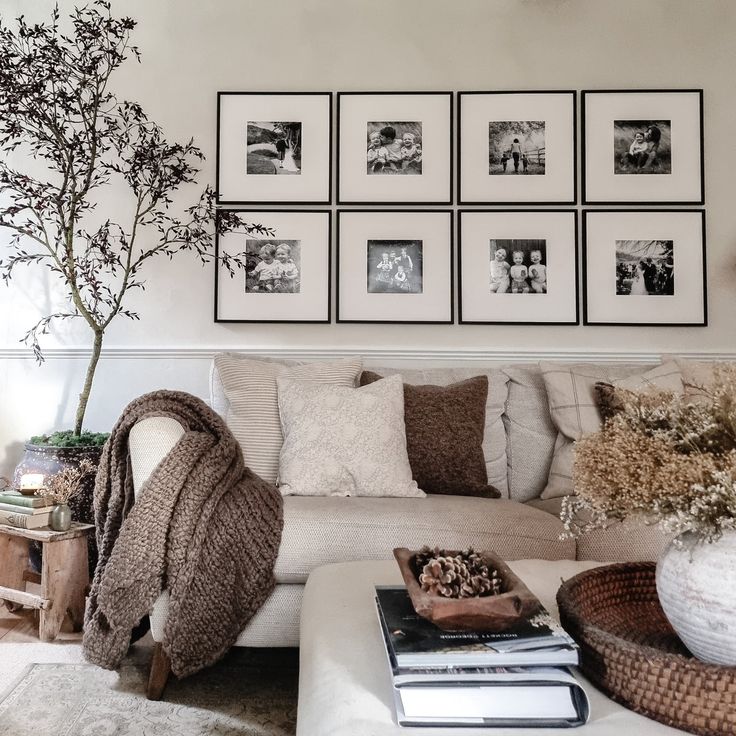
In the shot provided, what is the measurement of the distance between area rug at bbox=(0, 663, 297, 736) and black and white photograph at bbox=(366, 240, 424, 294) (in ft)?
5.60

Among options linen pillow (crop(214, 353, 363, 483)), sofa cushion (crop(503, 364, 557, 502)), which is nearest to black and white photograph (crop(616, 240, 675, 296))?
sofa cushion (crop(503, 364, 557, 502))

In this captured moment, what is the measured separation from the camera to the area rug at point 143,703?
1.45m

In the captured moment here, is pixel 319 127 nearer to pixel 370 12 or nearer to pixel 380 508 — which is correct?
pixel 370 12

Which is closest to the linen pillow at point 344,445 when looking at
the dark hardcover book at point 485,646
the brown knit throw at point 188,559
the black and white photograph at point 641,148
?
the brown knit throw at point 188,559

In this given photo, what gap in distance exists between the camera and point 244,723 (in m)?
1.48

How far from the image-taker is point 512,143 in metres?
2.88

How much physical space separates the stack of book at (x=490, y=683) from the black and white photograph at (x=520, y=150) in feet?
8.26

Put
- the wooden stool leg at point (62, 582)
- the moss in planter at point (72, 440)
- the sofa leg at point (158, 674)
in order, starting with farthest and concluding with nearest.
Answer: the moss in planter at point (72, 440), the wooden stool leg at point (62, 582), the sofa leg at point (158, 674)

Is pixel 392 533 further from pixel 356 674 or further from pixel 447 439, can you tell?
pixel 356 674

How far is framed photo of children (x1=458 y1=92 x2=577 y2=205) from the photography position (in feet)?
9.43

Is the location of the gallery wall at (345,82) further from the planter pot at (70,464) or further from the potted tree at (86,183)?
the planter pot at (70,464)

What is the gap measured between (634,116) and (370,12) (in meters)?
1.36

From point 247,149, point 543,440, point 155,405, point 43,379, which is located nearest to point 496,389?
point 543,440

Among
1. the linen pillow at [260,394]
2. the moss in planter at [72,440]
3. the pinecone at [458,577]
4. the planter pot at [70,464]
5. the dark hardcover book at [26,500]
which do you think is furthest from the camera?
the moss in planter at [72,440]
